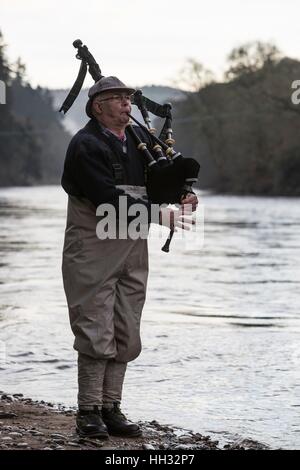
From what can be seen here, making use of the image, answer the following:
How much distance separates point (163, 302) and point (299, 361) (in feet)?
14.0

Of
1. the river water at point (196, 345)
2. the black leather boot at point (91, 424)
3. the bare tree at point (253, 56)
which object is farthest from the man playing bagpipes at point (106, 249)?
the bare tree at point (253, 56)

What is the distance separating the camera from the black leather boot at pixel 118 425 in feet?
20.3

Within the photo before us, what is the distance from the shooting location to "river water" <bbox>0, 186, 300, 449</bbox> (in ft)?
23.6

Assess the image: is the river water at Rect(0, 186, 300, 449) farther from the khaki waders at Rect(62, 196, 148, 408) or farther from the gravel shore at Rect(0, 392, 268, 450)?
the khaki waders at Rect(62, 196, 148, 408)

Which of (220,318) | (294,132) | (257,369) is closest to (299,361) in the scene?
(257,369)

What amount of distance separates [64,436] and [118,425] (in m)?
0.34

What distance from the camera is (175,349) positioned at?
31.6ft

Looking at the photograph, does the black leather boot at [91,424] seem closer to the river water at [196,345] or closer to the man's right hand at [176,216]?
the river water at [196,345]

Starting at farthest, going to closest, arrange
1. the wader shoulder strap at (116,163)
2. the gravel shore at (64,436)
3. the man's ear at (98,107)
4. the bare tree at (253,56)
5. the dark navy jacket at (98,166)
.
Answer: the bare tree at (253,56) < the man's ear at (98,107) < the wader shoulder strap at (116,163) < the dark navy jacket at (98,166) < the gravel shore at (64,436)

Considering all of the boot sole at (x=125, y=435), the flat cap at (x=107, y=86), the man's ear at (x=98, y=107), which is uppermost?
the flat cap at (x=107, y=86)

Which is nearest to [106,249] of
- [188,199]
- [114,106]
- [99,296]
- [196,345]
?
[99,296]

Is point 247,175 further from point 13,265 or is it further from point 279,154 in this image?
point 13,265

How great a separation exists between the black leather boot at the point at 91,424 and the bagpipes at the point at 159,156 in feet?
3.32

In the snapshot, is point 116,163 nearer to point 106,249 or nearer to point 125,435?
point 106,249
